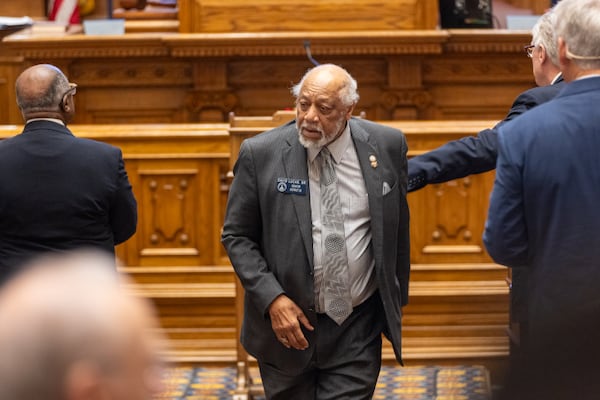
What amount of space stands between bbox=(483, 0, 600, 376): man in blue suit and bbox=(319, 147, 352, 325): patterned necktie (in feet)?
2.45

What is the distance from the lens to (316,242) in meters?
3.97

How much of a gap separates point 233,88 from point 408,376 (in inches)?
124

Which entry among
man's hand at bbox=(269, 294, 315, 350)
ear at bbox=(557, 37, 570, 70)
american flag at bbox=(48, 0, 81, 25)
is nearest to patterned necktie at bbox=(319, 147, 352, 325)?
man's hand at bbox=(269, 294, 315, 350)

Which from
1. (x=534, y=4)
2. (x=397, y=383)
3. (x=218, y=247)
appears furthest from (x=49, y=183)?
(x=534, y=4)

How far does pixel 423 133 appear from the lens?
6285 mm

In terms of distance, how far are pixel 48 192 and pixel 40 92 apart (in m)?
0.38

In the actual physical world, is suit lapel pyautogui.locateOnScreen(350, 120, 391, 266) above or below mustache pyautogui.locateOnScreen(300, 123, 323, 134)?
below

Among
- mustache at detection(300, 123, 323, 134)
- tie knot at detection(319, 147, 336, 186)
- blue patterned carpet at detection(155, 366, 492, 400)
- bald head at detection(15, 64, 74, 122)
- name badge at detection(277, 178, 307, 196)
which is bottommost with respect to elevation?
blue patterned carpet at detection(155, 366, 492, 400)

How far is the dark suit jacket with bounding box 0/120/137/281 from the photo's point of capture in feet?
13.6

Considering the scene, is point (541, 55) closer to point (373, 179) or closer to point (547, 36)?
point (547, 36)

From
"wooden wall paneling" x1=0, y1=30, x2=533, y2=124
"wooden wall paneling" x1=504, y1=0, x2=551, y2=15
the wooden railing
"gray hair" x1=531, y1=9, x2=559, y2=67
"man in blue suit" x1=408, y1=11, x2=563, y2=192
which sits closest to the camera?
"gray hair" x1=531, y1=9, x2=559, y2=67

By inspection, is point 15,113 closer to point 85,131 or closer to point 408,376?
point 85,131

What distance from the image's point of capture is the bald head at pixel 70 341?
51.8 inches

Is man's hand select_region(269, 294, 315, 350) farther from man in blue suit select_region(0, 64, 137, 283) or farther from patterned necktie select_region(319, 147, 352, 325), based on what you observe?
man in blue suit select_region(0, 64, 137, 283)
